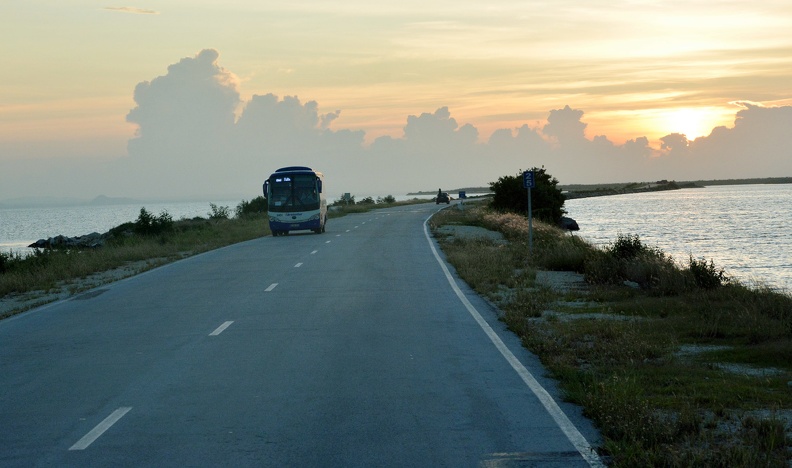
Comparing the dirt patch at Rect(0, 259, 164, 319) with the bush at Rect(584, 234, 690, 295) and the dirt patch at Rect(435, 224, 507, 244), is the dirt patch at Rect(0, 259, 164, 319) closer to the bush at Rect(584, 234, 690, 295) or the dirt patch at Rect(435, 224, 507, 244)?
the bush at Rect(584, 234, 690, 295)

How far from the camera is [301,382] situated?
9.55 meters

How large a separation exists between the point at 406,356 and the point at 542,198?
56068mm

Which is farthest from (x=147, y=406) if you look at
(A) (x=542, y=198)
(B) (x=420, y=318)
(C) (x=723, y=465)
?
(A) (x=542, y=198)

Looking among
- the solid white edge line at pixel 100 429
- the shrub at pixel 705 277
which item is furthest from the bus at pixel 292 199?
the solid white edge line at pixel 100 429

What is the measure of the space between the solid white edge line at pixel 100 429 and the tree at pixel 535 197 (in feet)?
Result: 183

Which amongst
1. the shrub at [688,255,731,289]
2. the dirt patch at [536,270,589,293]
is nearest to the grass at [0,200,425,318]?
the dirt patch at [536,270,589,293]

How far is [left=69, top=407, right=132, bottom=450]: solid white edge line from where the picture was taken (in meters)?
7.19

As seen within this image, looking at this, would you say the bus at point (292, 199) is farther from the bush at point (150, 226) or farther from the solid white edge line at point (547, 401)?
the solid white edge line at point (547, 401)

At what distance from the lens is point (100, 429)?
25.2 ft

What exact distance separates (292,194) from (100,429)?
1445 inches

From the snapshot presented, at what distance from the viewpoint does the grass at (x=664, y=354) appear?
6.96 metres

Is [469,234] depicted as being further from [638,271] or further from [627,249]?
[638,271]

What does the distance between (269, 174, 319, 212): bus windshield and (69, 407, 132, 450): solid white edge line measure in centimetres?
3591

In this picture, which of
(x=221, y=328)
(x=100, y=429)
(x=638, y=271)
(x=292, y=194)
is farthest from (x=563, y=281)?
(x=292, y=194)
